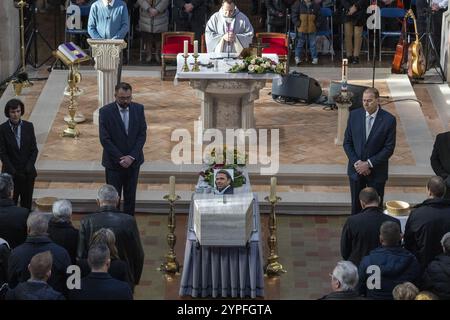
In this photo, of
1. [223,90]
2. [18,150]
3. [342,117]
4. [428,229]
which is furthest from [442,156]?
[18,150]

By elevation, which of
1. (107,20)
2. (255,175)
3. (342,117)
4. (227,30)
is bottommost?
(255,175)

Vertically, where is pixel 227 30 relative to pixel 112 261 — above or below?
above

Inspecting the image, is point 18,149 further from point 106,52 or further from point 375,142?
point 375,142

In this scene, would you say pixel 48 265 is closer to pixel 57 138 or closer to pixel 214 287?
pixel 214 287

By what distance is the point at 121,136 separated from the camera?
12484mm

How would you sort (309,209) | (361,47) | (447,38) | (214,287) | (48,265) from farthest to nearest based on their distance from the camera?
1. (361,47)
2. (447,38)
3. (309,209)
4. (214,287)
5. (48,265)

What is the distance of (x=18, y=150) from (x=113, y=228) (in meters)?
2.83

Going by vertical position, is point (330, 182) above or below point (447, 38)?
below

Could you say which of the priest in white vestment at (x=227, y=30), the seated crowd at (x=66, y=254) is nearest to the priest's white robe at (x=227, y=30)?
the priest in white vestment at (x=227, y=30)

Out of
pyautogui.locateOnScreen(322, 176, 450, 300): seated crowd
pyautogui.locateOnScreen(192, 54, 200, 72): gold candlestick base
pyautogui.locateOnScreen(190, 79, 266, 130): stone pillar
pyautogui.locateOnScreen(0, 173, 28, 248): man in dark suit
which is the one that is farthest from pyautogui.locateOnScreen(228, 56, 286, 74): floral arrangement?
pyautogui.locateOnScreen(0, 173, 28, 248): man in dark suit

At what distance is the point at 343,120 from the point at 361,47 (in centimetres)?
585

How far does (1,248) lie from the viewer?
9.51 m

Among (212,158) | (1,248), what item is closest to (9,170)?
(212,158)

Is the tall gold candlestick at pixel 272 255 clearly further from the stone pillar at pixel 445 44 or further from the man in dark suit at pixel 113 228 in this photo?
the stone pillar at pixel 445 44
